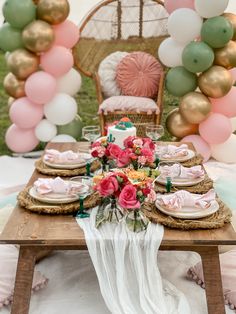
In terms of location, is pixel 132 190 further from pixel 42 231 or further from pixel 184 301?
pixel 184 301

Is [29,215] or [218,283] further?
[29,215]

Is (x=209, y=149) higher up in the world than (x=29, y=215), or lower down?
lower down

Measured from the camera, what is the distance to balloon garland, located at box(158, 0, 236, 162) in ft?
12.0

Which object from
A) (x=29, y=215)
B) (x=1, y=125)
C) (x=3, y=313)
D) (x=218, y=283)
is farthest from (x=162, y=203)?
(x=1, y=125)

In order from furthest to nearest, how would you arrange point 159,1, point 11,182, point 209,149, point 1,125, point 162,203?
point 1,125
point 159,1
point 209,149
point 11,182
point 162,203

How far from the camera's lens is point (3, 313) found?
2.07 m

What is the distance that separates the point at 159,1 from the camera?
4.43 m

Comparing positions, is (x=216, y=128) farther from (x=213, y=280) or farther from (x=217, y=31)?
(x=213, y=280)

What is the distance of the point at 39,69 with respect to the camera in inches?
158

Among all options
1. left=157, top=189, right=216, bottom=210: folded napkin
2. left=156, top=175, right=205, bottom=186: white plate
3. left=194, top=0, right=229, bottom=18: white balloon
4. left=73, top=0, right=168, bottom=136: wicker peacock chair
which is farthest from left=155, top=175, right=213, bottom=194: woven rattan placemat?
left=73, top=0, right=168, bottom=136: wicker peacock chair

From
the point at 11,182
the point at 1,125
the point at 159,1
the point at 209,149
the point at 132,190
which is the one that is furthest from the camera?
the point at 1,125

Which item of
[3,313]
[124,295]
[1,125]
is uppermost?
[124,295]

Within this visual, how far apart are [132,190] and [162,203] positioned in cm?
26

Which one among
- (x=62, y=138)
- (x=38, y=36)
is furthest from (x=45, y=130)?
(x=38, y=36)
